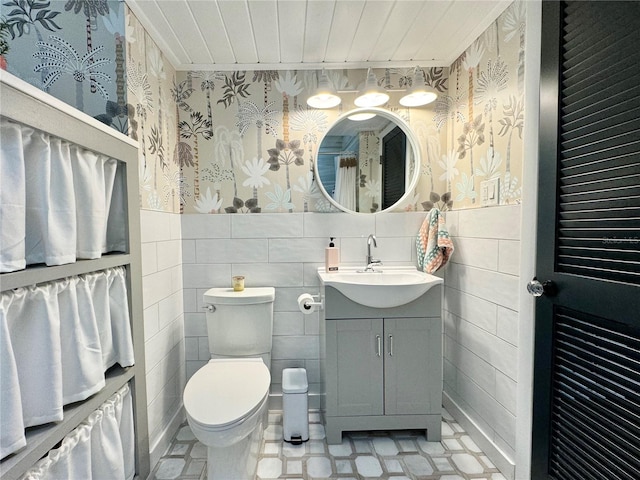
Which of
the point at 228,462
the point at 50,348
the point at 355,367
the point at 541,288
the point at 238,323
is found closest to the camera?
the point at 50,348

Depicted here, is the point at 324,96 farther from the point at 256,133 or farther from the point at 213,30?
the point at 213,30

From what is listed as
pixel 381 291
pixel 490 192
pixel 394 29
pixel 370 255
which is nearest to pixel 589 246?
pixel 490 192

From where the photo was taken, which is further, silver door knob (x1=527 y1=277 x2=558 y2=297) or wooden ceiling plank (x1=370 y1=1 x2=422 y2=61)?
wooden ceiling plank (x1=370 y1=1 x2=422 y2=61)

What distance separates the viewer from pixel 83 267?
3.45 feet

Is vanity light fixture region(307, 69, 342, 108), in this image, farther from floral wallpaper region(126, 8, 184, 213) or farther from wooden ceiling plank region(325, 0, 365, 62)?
floral wallpaper region(126, 8, 184, 213)

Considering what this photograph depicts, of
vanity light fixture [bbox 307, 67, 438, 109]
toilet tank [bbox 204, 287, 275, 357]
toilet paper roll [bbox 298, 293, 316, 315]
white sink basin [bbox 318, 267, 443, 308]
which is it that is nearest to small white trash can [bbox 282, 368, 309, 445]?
toilet tank [bbox 204, 287, 275, 357]

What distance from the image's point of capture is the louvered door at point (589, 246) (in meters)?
0.97

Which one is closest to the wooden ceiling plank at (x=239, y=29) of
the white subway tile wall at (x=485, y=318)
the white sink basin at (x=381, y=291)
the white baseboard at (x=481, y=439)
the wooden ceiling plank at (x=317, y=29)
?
the wooden ceiling plank at (x=317, y=29)

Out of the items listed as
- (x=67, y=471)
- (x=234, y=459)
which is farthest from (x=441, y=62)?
(x=67, y=471)

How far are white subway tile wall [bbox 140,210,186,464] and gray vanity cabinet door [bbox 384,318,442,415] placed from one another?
1.18 metres

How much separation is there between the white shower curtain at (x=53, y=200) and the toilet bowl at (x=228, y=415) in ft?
2.35

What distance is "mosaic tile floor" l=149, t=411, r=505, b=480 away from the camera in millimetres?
1528

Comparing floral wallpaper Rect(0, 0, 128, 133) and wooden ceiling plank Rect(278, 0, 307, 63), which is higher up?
wooden ceiling plank Rect(278, 0, 307, 63)

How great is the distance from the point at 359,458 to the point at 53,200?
67.1 inches
